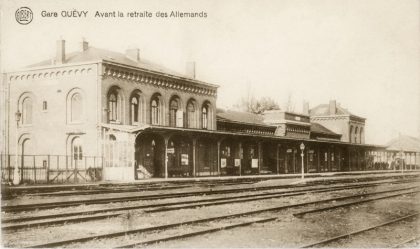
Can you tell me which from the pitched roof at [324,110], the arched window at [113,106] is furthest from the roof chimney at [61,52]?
the pitched roof at [324,110]

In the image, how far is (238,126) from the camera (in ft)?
131

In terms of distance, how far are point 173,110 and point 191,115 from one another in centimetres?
199

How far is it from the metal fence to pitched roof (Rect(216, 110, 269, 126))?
543 inches

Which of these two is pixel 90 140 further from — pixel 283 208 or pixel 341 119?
pixel 341 119

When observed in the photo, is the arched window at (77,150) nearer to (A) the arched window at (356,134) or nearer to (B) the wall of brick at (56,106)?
(B) the wall of brick at (56,106)

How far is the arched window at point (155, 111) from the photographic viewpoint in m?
30.5

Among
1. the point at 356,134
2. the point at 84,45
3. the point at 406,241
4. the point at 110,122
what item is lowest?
the point at 406,241

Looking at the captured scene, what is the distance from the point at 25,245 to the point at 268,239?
4.33 metres

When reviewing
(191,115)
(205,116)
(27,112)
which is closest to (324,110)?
(205,116)

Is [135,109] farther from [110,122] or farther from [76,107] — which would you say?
[76,107]

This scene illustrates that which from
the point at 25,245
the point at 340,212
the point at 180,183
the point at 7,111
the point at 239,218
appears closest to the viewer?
the point at 25,245

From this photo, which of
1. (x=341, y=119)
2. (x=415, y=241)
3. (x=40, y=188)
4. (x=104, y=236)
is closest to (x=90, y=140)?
(x=40, y=188)

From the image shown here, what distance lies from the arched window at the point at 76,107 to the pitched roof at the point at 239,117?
13.0 meters

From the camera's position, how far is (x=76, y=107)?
1070 inches
